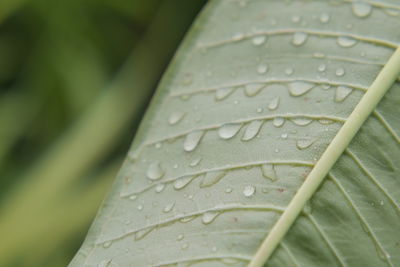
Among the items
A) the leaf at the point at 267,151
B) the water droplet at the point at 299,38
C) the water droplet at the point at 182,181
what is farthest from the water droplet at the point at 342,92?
the water droplet at the point at 182,181

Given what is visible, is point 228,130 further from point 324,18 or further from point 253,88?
point 324,18

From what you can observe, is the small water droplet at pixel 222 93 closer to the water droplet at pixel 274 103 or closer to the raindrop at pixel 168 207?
the water droplet at pixel 274 103

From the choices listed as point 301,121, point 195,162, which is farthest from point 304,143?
point 195,162

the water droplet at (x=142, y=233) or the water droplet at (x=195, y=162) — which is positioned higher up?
the water droplet at (x=195, y=162)

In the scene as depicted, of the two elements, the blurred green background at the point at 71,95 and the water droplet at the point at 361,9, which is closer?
the water droplet at the point at 361,9

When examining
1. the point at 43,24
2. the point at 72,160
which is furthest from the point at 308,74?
the point at 43,24

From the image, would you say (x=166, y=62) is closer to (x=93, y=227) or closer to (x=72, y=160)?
(x=72, y=160)

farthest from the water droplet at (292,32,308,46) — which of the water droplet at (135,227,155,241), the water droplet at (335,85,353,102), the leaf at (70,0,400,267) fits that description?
the water droplet at (135,227,155,241)
